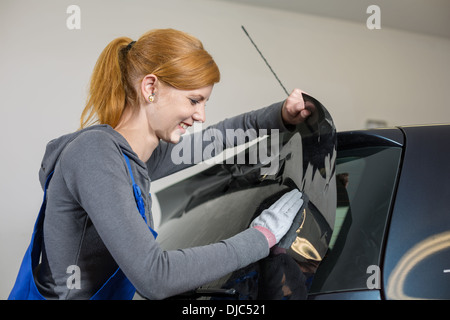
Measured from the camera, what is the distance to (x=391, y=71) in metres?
4.34

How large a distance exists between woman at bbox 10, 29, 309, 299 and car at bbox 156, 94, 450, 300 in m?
0.06

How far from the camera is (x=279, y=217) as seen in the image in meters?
1.09

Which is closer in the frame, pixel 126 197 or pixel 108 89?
pixel 126 197

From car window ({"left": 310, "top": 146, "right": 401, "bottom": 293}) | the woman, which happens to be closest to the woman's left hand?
the woman

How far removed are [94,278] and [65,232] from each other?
0.44ft

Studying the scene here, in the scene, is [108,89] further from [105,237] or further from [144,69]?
[105,237]

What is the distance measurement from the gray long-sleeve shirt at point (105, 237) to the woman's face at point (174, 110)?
0.14 m

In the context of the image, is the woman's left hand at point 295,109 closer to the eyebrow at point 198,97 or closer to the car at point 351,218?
the car at point 351,218

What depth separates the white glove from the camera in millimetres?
1077

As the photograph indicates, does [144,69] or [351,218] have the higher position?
[144,69]

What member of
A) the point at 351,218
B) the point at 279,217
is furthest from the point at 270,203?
the point at 351,218

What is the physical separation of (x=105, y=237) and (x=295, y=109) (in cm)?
71

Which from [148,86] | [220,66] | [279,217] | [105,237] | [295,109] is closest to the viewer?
[105,237]
